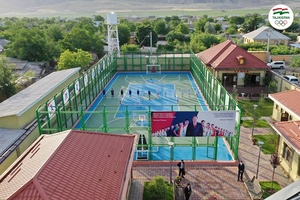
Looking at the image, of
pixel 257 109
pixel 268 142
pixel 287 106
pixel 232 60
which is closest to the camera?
pixel 268 142

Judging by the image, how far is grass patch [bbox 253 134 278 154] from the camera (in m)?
19.6

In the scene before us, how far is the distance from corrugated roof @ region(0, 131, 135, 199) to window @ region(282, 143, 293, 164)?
9.26 meters

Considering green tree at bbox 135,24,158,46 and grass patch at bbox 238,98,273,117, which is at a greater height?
green tree at bbox 135,24,158,46

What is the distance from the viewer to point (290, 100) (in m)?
22.3

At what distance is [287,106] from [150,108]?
11612mm

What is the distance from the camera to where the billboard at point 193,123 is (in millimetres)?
17062

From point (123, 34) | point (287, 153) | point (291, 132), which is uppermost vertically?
point (123, 34)

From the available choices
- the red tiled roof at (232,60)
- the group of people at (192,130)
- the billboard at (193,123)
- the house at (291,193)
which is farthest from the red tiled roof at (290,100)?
the house at (291,193)

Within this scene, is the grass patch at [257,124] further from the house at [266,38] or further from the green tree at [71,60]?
the house at [266,38]

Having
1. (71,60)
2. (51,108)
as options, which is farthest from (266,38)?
(51,108)

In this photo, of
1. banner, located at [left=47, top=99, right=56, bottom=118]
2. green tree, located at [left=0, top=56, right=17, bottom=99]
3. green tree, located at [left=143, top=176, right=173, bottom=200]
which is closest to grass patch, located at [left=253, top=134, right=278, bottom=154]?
green tree, located at [left=143, top=176, right=173, bottom=200]

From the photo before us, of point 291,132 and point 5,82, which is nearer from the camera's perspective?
point 291,132

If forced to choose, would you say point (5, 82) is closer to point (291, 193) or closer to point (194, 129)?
point (194, 129)

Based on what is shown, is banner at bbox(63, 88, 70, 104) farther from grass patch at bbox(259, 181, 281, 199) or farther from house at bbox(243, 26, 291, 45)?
house at bbox(243, 26, 291, 45)
